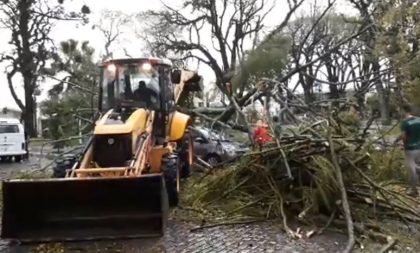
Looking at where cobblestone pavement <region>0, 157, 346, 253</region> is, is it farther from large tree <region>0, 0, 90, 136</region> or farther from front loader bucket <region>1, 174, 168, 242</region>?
large tree <region>0, 0, 90, 136</region>

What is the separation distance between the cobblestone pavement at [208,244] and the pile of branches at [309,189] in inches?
13.5

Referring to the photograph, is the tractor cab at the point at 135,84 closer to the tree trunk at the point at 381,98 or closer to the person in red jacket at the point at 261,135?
the person in red jacket at the point at 261,135

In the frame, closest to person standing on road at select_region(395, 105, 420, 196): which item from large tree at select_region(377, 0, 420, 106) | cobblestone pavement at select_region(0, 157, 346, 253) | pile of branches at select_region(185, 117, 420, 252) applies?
pile of branches at select_region(185, 117, 420, 252)

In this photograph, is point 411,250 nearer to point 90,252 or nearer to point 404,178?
point 90,252

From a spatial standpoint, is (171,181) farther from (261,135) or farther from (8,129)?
(8,129)

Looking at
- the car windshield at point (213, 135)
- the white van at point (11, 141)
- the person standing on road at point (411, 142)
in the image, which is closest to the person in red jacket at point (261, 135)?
the person standing on road at point (411, 142)

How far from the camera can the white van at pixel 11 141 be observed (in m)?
28.8

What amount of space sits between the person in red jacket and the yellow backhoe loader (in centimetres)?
145

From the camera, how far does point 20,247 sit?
8281 mm

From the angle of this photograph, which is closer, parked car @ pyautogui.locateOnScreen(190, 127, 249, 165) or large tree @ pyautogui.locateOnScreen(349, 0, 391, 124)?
parked car @ pyautogui.locateOnScreen(190, 127, 249, 165)

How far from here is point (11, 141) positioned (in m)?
29.0

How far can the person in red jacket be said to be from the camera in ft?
35.7

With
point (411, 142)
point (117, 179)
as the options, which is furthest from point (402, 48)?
point (117, 179)

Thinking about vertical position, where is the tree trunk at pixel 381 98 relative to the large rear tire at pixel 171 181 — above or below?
above
